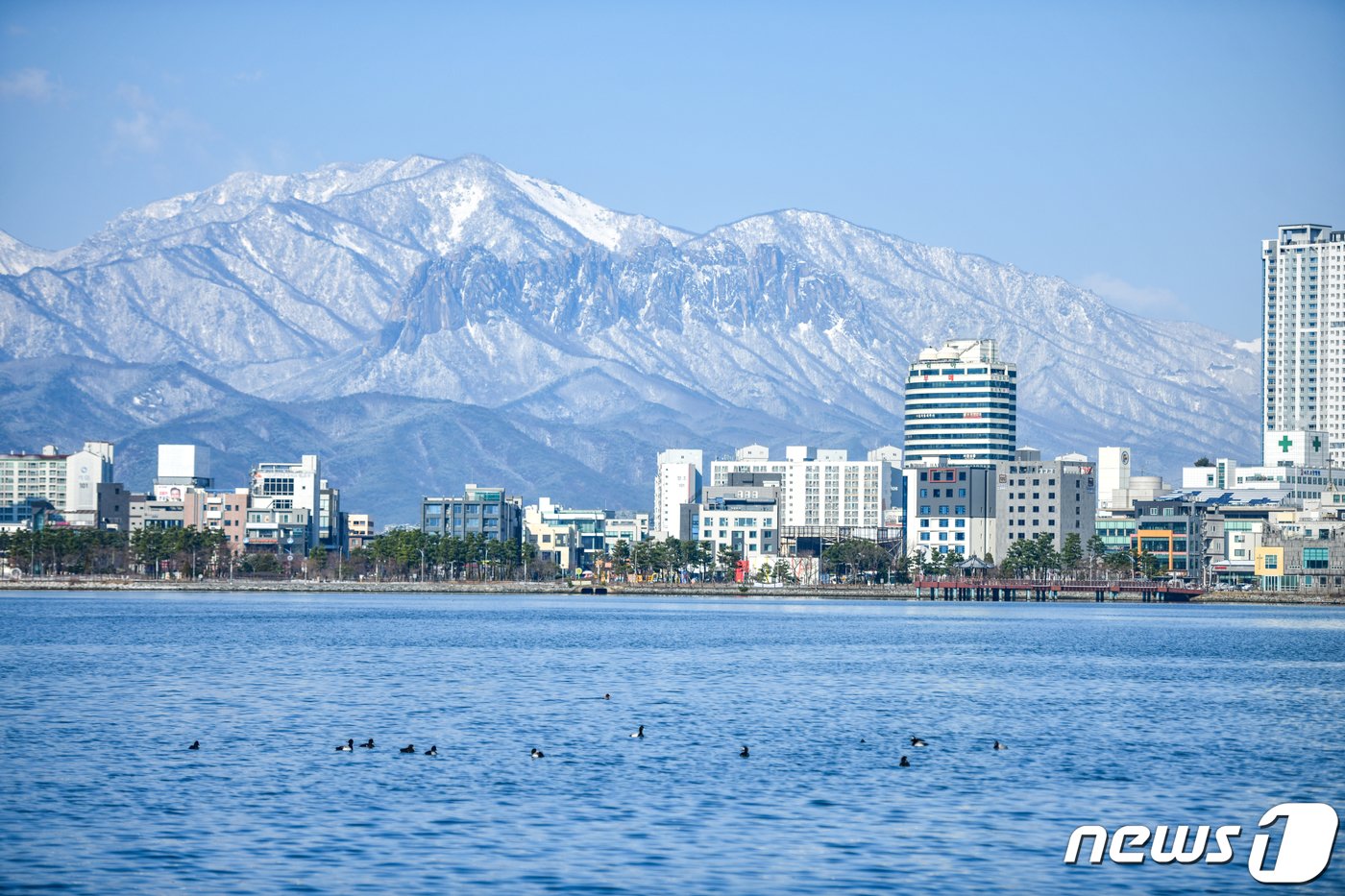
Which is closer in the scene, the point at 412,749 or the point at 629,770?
the point at 629,770

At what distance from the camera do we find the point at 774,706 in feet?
284

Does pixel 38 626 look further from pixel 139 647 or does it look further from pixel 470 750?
pixel 470 750

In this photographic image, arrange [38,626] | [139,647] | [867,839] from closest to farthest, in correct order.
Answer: [867,839] < [139,647] < [38,626]

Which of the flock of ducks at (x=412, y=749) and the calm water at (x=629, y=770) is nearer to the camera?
the calm water at (x=629, y=770)

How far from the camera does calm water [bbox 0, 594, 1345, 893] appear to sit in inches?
1849

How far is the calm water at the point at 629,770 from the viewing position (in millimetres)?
46969

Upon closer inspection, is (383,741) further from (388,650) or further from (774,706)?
(388,650)

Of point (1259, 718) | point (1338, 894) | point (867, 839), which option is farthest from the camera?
point (1259, 718)

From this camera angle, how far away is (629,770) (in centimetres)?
6362

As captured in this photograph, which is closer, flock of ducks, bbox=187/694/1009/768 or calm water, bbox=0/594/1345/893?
calm water, bbox=0/594/1345/893

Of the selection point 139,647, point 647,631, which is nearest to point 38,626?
point 139,647

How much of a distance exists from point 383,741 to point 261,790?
12445 mm

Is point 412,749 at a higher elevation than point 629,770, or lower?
higher

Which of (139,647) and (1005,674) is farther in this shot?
(139,647)
